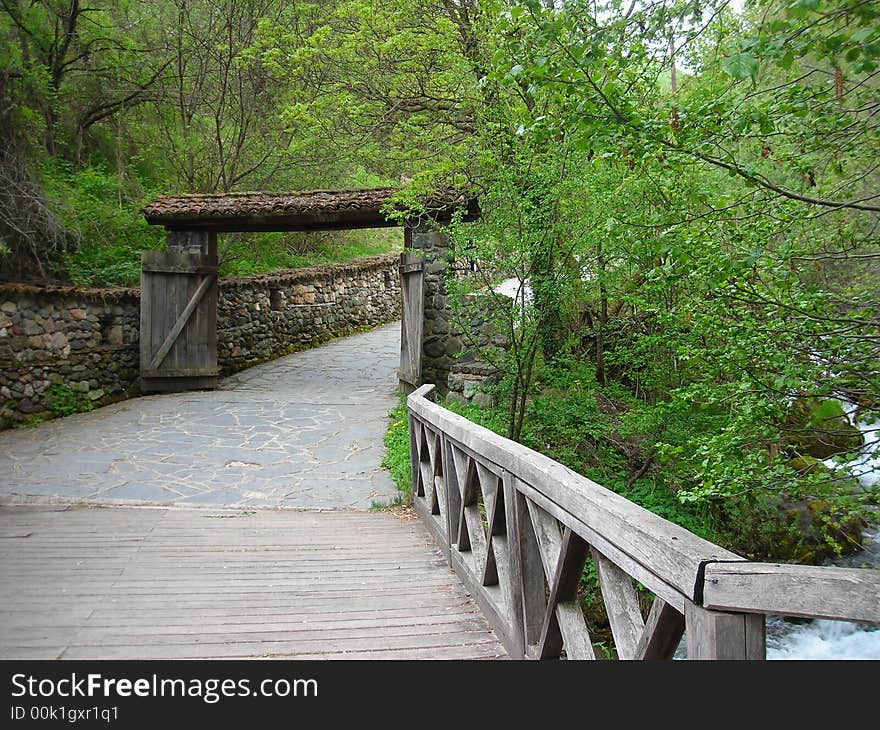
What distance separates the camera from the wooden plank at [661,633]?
1468 mm

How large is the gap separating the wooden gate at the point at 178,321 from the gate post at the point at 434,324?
10.8 ft

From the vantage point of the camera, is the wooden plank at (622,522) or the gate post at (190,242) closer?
the wooden plank at (622,522)

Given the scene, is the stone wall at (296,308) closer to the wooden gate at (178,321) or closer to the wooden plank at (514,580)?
the wooden gate at (178,321)

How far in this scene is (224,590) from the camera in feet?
10.5

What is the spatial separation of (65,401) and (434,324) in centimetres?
494

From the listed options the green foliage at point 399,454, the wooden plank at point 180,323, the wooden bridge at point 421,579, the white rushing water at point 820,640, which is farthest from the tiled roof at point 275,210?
the white rushing water at point 820,640

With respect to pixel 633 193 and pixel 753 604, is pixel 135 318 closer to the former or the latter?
pixel 633 193

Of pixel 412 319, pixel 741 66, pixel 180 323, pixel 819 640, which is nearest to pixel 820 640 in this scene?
pixel 819 640

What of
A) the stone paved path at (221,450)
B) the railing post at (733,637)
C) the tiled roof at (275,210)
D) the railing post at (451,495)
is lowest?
the stone paved path at (221,450)

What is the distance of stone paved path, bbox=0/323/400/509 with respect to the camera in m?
5.44

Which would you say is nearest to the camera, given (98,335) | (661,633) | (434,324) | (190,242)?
(661,633)

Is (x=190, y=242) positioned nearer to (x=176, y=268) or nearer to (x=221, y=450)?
(x=176, y=268)

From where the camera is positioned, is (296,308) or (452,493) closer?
(452,493)
